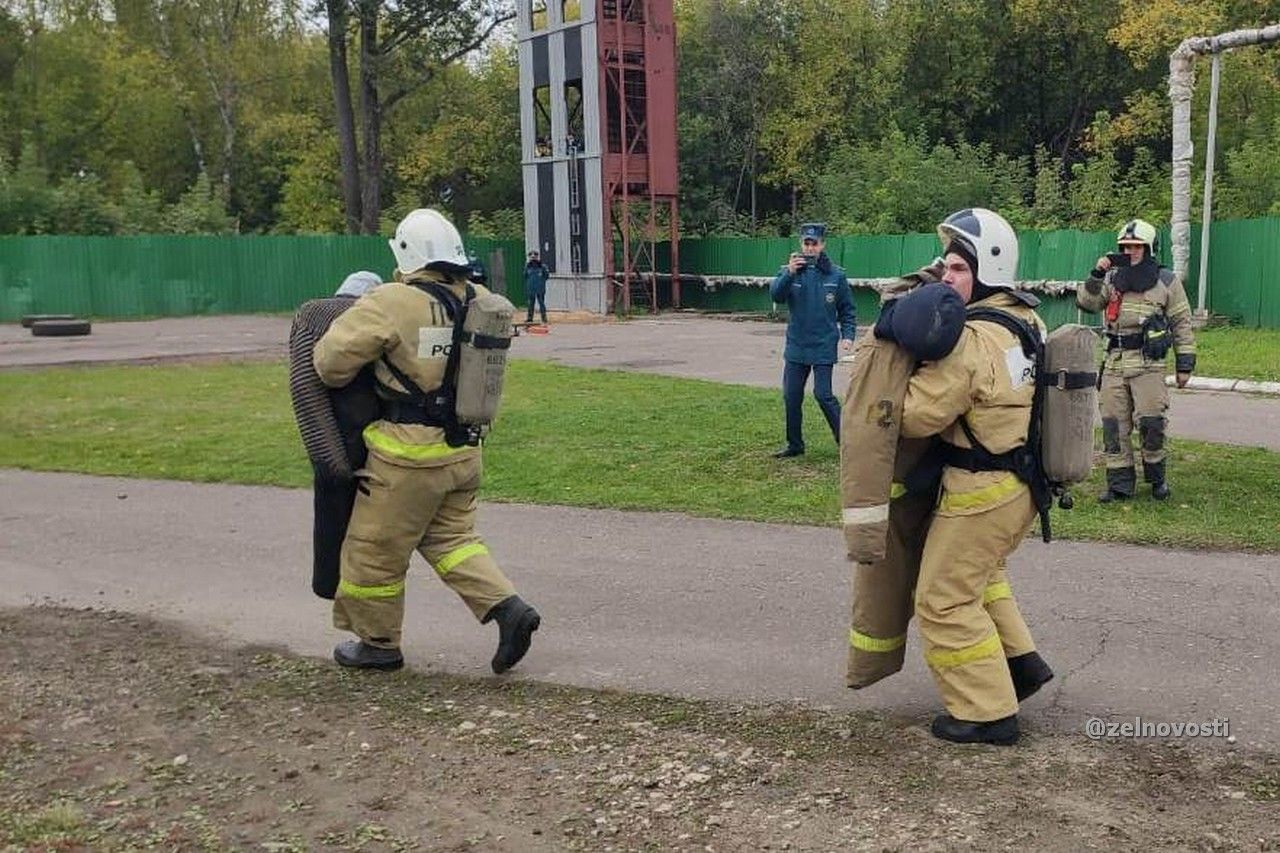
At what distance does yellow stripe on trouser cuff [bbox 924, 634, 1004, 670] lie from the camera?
174 inches

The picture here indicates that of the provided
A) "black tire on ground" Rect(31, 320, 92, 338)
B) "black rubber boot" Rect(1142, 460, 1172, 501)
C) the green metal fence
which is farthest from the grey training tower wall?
"black rubber boot" Rect(1142, 460, 1172, 501)

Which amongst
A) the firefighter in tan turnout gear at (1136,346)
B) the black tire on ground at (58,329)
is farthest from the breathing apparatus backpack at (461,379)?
the black tire on ground at (58,329)

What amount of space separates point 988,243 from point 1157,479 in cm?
508

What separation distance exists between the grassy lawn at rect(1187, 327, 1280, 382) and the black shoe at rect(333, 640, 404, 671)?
12.5m

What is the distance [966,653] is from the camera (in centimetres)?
442

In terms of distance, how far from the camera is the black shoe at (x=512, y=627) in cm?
533

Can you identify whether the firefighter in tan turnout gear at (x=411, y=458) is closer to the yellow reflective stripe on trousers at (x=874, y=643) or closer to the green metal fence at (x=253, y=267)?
the yellow reflective stripe on trousers at (x=874, y=643)

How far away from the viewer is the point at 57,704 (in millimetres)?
5137

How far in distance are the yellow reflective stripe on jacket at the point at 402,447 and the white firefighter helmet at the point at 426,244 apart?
70 cm

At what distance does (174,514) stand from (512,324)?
4.60 meters

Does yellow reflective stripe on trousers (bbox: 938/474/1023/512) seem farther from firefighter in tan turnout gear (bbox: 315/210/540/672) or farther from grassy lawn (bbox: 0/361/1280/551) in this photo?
grassy lawn (bbox: 0/361/1280/551)

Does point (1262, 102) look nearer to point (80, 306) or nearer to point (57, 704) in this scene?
point (80, 306)

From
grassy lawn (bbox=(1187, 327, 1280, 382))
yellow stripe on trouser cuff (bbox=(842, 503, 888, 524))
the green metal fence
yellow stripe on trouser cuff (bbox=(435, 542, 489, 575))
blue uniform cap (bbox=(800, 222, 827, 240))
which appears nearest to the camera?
yellow stripe on trouser cuff (bbox=(842, 503, 888, 524))

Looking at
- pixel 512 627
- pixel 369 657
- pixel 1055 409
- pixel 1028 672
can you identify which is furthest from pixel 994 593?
pixel 369 657
